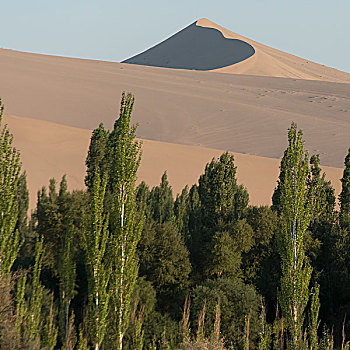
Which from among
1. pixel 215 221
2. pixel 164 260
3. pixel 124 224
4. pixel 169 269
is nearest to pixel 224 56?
pixel 215 221

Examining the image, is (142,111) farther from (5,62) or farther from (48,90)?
(5,62)

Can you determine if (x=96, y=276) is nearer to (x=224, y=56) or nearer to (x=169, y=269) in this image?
(x=169, y=269)

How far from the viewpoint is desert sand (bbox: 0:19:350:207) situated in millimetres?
59069

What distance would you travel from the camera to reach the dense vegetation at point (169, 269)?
1778 centimetres

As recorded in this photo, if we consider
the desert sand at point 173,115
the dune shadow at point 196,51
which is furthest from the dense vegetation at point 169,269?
the dune shadow at point 196,51

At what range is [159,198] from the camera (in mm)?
39438

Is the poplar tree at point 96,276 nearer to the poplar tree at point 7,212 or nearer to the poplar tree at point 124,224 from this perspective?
the poplar tree at point 124,224

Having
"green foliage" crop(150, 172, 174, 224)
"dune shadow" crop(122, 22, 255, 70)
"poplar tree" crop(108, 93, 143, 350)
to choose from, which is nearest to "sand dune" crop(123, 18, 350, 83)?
"dune shadow" crop(122, 22, 255, 70)

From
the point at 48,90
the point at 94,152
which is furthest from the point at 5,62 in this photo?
the point at 94,152

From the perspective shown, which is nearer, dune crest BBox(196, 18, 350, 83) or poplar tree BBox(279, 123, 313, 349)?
poplar tree BBox(279, 123, 313, 349)

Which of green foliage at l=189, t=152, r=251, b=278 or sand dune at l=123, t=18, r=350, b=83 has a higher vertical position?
sand dune at l=123, t=18, r=350, b=83

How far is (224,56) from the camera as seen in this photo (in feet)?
438

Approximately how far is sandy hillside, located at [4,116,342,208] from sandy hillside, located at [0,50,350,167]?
3738mm

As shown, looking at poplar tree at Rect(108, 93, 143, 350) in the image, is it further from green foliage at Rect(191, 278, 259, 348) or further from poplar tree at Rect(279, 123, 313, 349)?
green foliage at Rect(191, 278, 259, 348)
